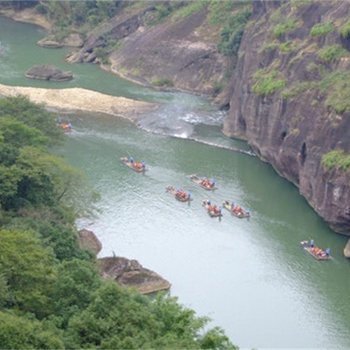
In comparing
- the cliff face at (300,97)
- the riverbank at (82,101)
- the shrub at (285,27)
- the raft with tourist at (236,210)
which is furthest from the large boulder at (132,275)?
the riverbank at (82,101)

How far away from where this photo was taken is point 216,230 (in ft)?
177

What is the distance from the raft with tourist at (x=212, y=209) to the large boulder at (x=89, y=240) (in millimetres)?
7646

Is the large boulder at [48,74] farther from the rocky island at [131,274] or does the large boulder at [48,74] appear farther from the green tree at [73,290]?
the green tree at [73,290]

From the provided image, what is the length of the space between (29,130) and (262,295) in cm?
1543

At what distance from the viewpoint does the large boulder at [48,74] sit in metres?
86.3

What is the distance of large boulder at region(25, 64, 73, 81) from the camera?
86.3 metres

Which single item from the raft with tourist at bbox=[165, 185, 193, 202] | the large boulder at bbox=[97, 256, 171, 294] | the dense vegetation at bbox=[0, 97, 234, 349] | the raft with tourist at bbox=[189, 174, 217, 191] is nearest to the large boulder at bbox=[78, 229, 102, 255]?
the large boulder at bbox=[97, 256, 171, 294]

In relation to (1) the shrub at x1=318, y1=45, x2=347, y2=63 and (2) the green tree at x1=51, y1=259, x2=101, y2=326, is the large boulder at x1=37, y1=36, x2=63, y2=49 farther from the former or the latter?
(2) the green tree at x1=51, y1=259, x2=101, y2=326

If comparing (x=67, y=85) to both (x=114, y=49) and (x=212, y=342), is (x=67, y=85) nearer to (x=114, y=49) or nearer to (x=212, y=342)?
(x=114, y=49)

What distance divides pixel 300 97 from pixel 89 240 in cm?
1778

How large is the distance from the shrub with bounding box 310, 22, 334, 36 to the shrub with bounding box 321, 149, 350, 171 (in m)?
12.3

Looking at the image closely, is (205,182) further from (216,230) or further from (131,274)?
(131,274)

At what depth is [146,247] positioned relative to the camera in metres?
50.6

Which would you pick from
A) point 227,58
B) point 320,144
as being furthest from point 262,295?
point 227,58
